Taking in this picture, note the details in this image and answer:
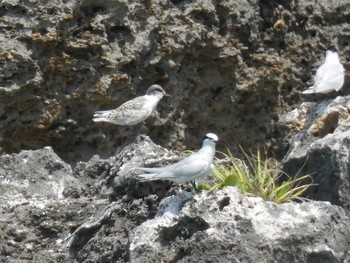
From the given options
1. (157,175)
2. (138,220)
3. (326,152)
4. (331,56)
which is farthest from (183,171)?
(331,56)

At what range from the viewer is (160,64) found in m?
11.7

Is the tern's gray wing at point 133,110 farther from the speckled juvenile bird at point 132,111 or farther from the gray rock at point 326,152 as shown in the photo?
the gray rock at point 326,152

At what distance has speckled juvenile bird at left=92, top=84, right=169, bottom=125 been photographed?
35.5 feet

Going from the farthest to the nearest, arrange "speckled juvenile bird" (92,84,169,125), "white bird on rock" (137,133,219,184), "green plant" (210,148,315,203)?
"speckled juvenile bird" (92,84,169,125) < "green plant" (210,148,315,203) < "white bird on rock" (137,133,219,184)

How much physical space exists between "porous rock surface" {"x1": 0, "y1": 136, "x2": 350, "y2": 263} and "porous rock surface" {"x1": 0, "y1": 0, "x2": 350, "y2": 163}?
1.52 m

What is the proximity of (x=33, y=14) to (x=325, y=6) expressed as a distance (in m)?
3.07

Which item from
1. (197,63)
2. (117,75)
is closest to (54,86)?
(117,75)

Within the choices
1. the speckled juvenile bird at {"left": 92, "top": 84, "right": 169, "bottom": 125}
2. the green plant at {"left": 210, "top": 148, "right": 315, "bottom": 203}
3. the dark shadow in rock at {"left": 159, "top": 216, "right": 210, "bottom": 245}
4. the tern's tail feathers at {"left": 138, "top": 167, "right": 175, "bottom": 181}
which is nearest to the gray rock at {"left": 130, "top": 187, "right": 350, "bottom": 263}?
the dark shadow in rock at {"left": 159, "top": 216, "right": 210, "bottom": 245}

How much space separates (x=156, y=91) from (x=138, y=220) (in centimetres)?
265

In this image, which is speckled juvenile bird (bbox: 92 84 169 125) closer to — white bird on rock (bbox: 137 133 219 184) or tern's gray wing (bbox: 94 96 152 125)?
tern's gray wing (bbox: 94 96 152 125)

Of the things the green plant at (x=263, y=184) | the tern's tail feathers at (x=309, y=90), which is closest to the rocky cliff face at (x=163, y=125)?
the green plant at (x=263, y=184)

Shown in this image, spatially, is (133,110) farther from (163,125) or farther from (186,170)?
(186,170)

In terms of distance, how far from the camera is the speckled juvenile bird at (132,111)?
1083 centimetres

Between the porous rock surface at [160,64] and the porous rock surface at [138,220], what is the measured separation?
1.52 m
